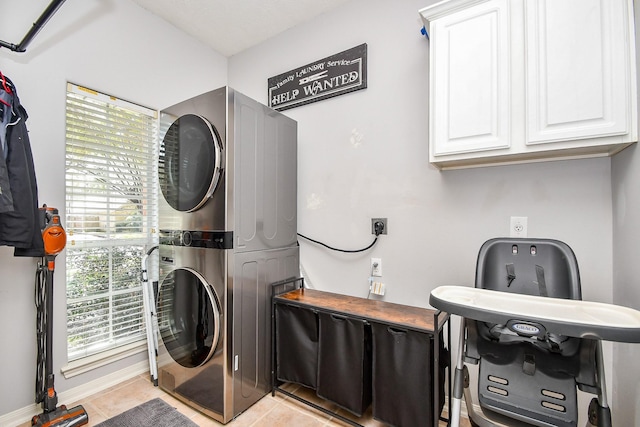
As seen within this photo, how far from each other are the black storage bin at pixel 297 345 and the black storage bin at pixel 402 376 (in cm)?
43

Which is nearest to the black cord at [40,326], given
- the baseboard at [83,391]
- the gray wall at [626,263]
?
the baseboard at [83,391]

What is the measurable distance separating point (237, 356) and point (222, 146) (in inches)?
50.4

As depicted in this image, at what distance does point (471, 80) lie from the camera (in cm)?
146

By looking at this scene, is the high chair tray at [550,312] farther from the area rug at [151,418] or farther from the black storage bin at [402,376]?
the area rug at [151,418]

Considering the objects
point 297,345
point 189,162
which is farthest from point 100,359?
point 189,162

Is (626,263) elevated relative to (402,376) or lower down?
elevated

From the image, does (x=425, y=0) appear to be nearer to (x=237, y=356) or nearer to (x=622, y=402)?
(x=622, y=402)

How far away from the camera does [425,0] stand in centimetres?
190

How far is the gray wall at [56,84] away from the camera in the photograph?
1.69 meters

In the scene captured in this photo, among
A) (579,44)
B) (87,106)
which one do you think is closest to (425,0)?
(579,44)

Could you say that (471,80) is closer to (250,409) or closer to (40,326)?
(250,409)

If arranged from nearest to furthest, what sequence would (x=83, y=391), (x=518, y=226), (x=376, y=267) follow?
(x=518, y=226)
(x=83, y=391)
(x=376, y=267)

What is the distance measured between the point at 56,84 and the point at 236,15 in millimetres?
1392

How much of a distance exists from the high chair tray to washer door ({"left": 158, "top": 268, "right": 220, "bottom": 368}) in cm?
132
